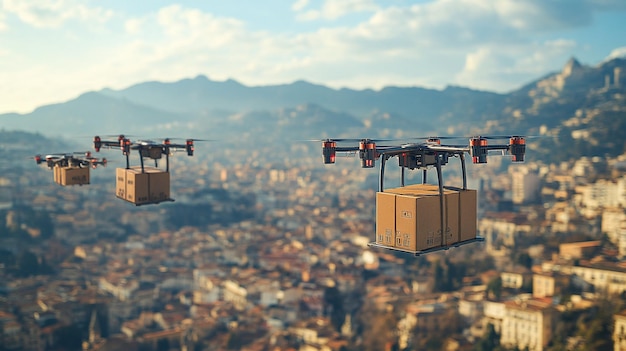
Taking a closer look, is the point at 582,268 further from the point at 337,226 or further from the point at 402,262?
the point at 337,226

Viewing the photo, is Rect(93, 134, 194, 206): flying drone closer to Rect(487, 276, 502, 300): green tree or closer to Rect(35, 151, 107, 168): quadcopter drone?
Rect(35, 151, 107, 168): quadcopter drone

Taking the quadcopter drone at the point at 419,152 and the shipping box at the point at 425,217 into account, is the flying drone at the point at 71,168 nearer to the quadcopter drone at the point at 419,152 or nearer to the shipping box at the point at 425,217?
the quadcopter drone at the point at 419,152

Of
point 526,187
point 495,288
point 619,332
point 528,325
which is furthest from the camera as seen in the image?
point 526,187

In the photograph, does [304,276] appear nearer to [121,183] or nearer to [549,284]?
[549,284]

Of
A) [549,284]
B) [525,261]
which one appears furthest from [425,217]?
[525,261]

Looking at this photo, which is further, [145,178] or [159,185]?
[159,185]

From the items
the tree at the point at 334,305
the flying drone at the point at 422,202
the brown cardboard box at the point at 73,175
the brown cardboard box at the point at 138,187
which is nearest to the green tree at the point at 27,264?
the tree at the point at 334,305
